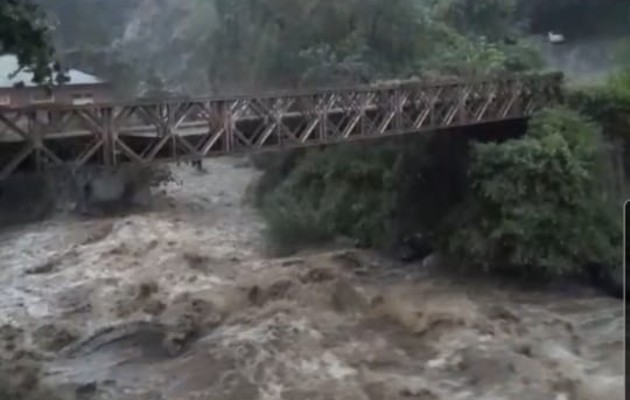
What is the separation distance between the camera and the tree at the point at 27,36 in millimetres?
10805

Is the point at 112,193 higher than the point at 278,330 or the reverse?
higher

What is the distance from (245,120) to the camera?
17484mm

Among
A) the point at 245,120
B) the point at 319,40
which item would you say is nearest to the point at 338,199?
the point at 245,120

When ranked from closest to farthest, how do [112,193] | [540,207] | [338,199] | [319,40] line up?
[540,207], [338,199], [319,40], [112,193]

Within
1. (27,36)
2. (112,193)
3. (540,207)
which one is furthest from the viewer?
(112,193)

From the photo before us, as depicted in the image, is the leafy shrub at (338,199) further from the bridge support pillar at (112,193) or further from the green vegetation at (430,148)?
the bridge support pillar at (112,193)

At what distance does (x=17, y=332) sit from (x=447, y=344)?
27.6ft

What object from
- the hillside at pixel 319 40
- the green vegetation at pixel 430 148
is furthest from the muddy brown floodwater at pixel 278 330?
the hillside at pixel 319 40

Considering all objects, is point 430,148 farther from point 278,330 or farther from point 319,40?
point 319,40

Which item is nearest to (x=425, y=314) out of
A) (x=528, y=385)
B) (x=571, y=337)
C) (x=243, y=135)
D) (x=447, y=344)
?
(x=447, y=344)

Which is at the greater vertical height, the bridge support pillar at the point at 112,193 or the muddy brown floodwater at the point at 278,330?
the bridge support pillar at the point at 112,193

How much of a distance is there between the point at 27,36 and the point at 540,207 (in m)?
12.7

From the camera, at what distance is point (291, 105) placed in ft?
60.4

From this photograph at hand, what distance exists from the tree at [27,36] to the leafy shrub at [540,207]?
12.0 m
